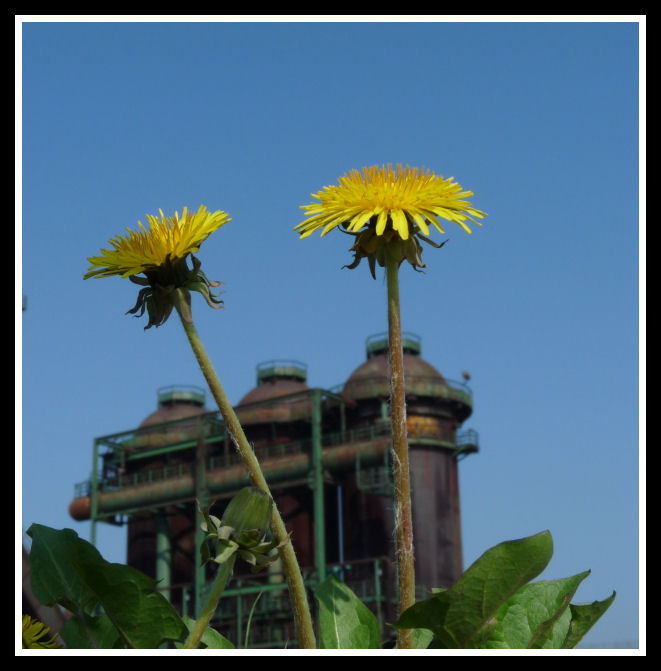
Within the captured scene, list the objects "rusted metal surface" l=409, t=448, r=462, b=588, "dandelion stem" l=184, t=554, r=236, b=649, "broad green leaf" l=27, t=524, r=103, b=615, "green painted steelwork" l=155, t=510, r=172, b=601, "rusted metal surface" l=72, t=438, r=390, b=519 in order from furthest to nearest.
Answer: "green painted steelwork" l=155, t=510, r=172, b=601 → "rusted metal surface" l=72, t=438, r=390, b=519 → "rusted metal surface" l=409, t=448, r=462, b=588 → "broad green leaf" l=27, t=524, r=103, b=615 → "dandelion stem" l=184, t=554, r=236, b=649

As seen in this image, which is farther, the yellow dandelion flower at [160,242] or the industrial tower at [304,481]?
the industrial tower at [304,481]

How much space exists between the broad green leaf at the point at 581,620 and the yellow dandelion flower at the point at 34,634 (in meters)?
0.63

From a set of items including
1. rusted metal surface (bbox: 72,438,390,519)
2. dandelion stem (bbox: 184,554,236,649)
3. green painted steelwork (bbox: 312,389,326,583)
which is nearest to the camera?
dandelion stem (bbox: 184,554,236,649)

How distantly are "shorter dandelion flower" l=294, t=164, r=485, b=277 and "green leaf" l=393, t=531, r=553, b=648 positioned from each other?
375 millimetres

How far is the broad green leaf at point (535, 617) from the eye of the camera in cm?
113

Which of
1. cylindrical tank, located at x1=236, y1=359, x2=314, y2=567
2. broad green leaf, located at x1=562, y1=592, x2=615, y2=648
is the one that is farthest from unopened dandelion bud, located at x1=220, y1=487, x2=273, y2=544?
cylindrical tank, located at x1=236, y1=359, x2=314, y2=567

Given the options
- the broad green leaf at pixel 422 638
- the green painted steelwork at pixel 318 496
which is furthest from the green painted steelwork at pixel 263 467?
the broad green leaf at pixel 422 638

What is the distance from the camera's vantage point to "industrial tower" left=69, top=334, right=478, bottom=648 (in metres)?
25.2

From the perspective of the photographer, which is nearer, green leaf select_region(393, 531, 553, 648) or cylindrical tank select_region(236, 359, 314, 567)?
green leaf select_region(393, 531, 553, 648)

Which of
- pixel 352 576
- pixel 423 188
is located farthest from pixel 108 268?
pixel 352 576

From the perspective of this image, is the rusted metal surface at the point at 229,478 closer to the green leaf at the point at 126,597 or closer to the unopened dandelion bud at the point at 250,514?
the green leaf at the point at 126,597

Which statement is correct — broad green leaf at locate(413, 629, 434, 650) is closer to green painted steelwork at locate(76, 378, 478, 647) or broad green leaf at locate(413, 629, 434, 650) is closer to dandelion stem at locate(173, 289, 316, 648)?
dandelion stem at locate(173, 289, 316, 648)

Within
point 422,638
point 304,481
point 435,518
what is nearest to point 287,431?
point 304,481

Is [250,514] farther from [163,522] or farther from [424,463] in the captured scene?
[163,522]
